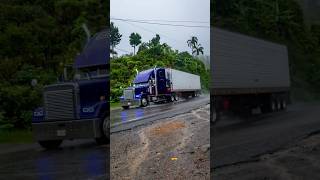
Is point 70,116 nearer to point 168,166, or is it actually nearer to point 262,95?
point 168,166

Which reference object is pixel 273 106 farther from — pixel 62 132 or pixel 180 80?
pixel 62 132

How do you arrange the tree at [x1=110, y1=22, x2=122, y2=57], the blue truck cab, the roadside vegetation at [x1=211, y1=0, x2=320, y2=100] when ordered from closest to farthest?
the tree at [x1=110, y1=22, x2=122, y2=57] → the blue truck cab → the roadside vegetation at [x1=211, y1=0, x2=320, y2=100]

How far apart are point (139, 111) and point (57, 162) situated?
2.97ft

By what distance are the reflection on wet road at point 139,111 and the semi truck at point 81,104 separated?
8cm

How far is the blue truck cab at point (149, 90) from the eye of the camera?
14.3 ft

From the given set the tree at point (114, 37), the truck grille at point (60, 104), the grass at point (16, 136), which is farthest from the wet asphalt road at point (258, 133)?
the grass at point (16, 136)

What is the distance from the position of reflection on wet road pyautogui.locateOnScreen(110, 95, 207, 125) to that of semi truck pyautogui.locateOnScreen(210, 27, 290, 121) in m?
0.23

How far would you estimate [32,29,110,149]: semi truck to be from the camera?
4.26m

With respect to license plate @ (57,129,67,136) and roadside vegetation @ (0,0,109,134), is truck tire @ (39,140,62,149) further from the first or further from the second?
roadside vegetation @ (0,0,109,134)

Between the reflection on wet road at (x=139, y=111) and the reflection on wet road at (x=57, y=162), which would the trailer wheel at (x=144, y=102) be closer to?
the reflection on wet road at (x=139, y=111)

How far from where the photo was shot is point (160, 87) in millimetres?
4453

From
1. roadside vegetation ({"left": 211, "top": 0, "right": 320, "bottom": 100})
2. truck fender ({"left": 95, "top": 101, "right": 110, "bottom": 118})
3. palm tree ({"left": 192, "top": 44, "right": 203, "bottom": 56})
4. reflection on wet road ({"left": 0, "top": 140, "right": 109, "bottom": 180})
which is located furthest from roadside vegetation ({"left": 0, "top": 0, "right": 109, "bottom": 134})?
roadside vegetation ({"left": 211, "top": 0, "right": 320, "bottom": 100})

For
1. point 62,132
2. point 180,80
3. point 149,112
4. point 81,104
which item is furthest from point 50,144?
point 180,80

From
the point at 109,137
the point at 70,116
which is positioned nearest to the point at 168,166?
the point at 109,137
